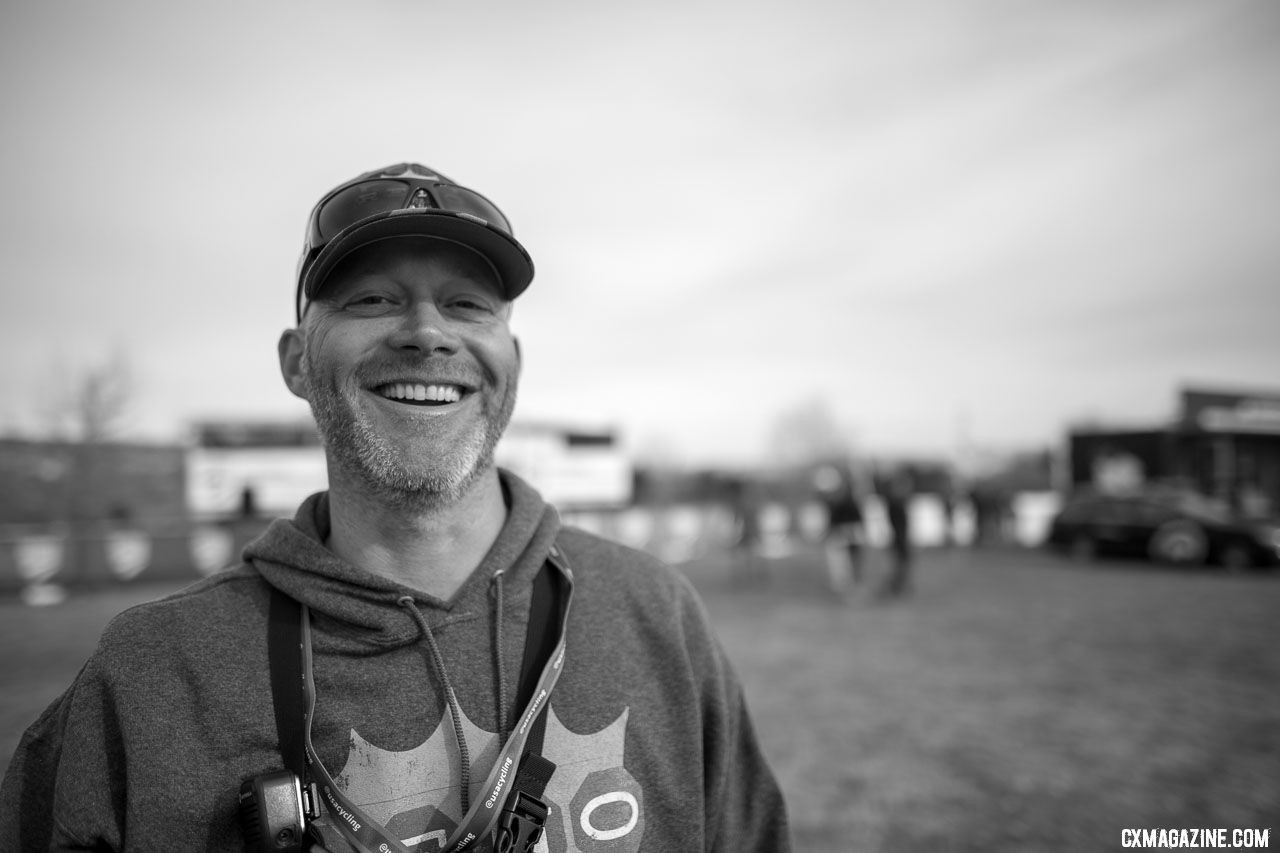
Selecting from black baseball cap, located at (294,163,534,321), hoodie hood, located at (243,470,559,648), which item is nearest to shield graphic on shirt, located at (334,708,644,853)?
hoodie hood, located at (243,470,559,648)

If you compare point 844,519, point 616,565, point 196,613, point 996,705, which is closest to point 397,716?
point 196,613

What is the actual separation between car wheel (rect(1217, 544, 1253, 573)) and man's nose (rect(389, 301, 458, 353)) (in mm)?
18405

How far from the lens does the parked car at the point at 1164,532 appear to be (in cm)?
1441

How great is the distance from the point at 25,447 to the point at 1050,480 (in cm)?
4441

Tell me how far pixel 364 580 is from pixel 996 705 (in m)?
6.43

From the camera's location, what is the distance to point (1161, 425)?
27.7 m

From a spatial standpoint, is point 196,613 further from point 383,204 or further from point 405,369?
point 383,204

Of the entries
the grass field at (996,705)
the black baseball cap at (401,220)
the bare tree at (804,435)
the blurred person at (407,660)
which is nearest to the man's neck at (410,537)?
the blurred person at (407,660)

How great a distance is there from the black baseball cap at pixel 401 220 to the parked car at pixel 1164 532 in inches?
718

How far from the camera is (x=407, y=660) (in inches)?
60.6

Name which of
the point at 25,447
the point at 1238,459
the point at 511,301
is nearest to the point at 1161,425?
the point at 1238,459

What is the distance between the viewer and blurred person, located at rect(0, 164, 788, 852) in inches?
53.6

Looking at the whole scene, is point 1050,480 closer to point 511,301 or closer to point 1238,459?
point 1238,459

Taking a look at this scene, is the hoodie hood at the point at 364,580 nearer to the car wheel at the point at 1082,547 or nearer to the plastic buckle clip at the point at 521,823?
the plastic buckle clip at the point at 521,823
